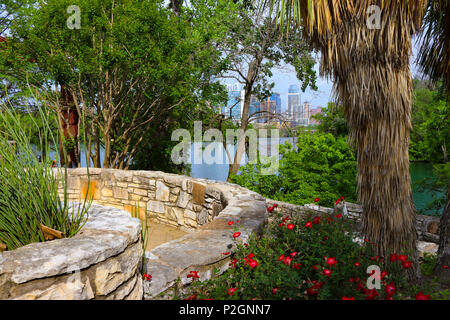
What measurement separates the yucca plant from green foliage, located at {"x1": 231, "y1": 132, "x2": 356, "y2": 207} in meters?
5.28

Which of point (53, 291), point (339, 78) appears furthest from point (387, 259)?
point (53, 291)

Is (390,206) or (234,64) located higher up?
(234,64)

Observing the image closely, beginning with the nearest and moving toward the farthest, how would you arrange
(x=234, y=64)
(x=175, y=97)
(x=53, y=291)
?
(x=53, y=291)
(x=175, y=97)
(x=234, y=64)

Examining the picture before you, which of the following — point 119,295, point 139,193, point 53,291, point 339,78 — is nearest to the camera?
point 53,291

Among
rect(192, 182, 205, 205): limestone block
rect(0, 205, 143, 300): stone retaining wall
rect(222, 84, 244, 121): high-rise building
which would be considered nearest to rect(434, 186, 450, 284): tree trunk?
rect(192, 182, 205, 205): limestone block

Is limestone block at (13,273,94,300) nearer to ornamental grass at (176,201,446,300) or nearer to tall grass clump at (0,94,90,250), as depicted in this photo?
tall grass clump at (0,94,90,250)

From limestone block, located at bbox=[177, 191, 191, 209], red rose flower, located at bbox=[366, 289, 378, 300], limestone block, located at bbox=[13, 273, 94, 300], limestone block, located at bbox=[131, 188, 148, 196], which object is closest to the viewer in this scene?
limestone block, located at bbox=[13, 273, 94, 300]

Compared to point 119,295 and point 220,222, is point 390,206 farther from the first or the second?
point 119,295

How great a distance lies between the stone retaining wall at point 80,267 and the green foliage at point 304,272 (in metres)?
0.58

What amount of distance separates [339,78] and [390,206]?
147 centimetres

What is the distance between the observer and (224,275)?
2336mm

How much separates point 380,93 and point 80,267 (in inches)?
120

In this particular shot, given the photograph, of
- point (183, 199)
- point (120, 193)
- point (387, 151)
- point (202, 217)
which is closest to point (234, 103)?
point (120, 193)

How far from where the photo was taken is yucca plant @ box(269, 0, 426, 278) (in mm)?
2930
